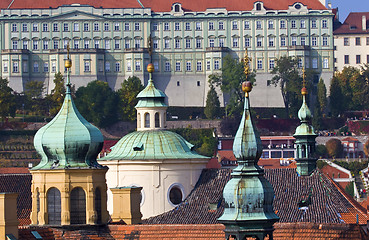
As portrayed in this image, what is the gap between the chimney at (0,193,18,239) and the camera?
1444 inches

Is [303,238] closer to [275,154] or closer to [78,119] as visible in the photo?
[78,119]

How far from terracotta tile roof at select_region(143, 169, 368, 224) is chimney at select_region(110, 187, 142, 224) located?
281 inches

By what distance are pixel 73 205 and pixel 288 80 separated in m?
112

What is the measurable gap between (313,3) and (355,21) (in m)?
15.1

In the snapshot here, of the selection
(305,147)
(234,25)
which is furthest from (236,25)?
(305,147)

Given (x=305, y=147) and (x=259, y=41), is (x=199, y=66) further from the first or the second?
(x=305, y=147)

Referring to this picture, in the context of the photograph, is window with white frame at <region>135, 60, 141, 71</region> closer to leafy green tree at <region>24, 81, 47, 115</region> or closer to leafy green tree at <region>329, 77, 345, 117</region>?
leafy green tree at <region>24, 81, 47, 115</region>

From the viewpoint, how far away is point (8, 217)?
37094 millimetres

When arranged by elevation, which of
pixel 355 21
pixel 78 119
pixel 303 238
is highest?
pixel 355 21

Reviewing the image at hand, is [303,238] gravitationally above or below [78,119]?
below

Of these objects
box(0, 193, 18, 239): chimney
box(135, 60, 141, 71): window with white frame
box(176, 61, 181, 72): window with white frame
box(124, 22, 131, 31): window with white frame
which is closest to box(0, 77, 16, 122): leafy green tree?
box(135, 60, 141, 71): window with white frame

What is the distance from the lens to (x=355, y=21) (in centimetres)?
17538

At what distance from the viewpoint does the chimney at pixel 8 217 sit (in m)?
36.7

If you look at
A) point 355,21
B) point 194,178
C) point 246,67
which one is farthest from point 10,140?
point 246,67
